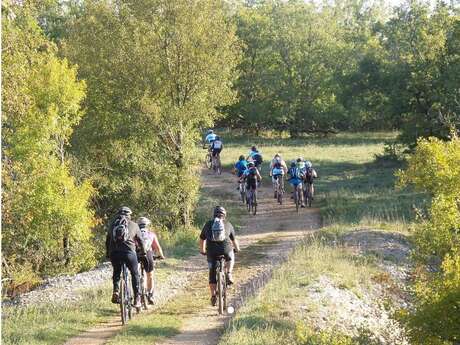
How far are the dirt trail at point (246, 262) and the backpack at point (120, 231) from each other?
1669 mm

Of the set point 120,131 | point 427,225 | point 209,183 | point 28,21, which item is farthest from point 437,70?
point 28,21

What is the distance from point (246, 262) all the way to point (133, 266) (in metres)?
6.94

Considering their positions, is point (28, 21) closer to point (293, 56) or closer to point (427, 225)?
point (427, 225)

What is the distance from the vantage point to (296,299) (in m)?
13.5

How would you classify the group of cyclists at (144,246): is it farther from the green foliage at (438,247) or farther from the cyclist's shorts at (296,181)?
the cyclist's shorts at (296,181)

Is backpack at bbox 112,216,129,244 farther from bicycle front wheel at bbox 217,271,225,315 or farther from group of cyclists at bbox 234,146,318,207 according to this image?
group of cyclists at bbox 234,146,318,207

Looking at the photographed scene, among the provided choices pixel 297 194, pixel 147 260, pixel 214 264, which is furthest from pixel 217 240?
pixel 297 194

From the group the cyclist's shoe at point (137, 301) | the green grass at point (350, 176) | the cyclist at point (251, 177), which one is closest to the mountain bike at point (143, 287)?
the cyclist's shoe at point (137, 301)

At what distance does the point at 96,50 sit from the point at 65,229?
7.39 meters

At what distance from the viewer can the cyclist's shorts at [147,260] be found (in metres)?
13.0

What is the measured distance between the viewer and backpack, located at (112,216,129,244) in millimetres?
11688

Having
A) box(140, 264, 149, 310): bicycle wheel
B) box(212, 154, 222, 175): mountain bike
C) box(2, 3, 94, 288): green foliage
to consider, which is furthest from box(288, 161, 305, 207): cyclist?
box(140, 264, 149, 310): bicycle wheel

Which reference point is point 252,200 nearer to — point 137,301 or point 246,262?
point 246,262

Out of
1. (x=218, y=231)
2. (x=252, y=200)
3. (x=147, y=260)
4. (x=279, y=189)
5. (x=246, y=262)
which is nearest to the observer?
(x=218, y=231)
